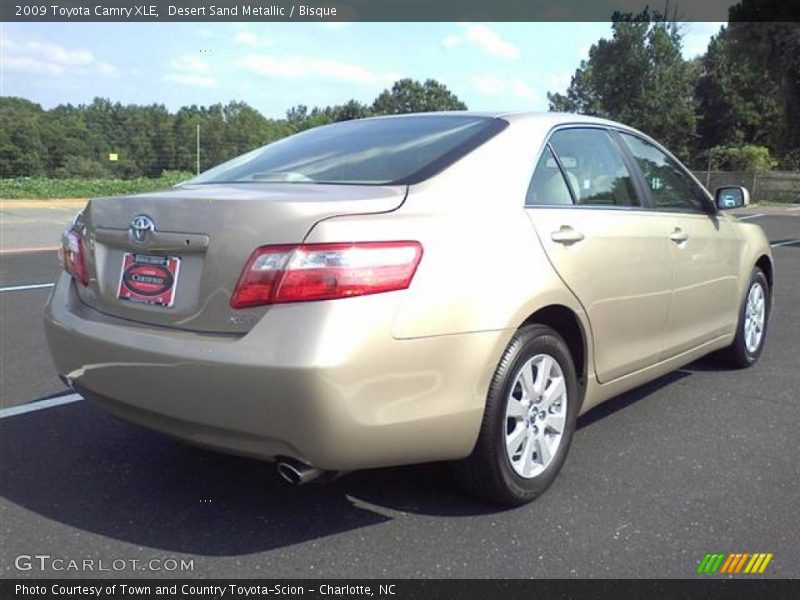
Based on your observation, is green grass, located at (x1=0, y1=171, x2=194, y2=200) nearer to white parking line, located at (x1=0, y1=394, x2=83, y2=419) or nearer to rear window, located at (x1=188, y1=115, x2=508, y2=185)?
white parking line, located at (x1=0, y1=394, x2=83, y2=419)

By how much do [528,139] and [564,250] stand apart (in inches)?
20.5

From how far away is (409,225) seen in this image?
252 centimetres

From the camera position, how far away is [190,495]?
3023 millimetres

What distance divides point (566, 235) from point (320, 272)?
120cm

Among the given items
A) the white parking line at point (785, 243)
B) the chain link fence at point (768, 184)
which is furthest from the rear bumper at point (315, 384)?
the chain link fence at point (768, 184)

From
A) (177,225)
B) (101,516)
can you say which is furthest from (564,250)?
(101,516)

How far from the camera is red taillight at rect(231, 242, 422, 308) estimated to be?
234 centimetres

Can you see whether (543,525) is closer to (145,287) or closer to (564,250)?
(564,250)

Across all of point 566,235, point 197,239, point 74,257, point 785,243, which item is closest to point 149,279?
point 197,239

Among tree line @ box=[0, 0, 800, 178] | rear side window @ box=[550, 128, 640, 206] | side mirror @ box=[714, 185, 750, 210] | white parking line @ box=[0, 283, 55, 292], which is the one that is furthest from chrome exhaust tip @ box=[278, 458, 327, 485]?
tree line @ box=[0, 0, 800, 178]

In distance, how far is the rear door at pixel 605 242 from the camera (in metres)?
3.09

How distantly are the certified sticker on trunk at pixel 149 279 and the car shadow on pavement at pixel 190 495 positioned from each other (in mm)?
842

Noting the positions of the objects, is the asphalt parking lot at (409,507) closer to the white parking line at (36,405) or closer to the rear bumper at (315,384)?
the white parking line at (36,405)

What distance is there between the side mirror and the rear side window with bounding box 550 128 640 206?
1.38m
